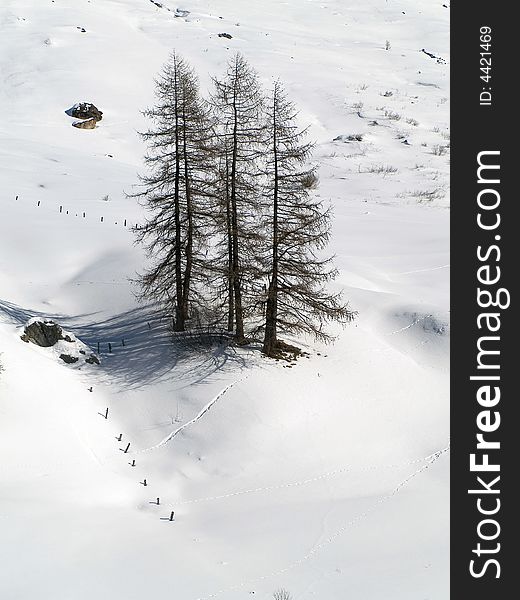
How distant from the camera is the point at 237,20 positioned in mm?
92438

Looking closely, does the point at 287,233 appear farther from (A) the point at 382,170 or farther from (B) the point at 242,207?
(A) the point at 382,170

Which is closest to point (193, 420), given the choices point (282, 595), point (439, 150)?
point (282, 595)

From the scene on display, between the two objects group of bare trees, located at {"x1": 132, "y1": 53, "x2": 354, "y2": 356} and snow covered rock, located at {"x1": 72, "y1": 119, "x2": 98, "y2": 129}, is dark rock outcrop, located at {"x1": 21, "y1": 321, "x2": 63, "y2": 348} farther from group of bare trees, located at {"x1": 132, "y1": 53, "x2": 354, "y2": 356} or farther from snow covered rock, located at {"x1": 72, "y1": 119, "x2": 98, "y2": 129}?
snow covered rock, located at {"x1": 72, "y1": 119, "x2": 98, "y2": 129}

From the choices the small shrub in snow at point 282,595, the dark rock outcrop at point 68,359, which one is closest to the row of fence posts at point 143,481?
the dark rock outcrop at point 68,359

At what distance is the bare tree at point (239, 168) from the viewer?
60.0 feet

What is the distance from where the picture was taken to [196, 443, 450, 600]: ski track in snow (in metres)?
11.2

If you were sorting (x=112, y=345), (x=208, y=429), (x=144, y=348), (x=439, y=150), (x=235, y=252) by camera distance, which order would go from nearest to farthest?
1. (x=208, y=429)
2. (x=235, y=252)
3. (x=144, y=348)
4. (x=112, y=345)
5. (x=439, y=150)

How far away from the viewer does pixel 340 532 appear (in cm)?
1296

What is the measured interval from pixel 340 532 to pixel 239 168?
10800 mm

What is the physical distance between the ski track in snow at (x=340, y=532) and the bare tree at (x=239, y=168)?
680 centimetres

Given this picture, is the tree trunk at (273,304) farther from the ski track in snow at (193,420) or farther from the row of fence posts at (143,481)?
the row of fence posts at (143,481)

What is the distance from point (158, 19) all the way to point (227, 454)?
270ft

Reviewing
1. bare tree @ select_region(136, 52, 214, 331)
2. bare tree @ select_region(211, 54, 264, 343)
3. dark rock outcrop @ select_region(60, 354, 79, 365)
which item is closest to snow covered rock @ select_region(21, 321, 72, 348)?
dark rock outcrop @ select_region(60, 354, 79, 365)

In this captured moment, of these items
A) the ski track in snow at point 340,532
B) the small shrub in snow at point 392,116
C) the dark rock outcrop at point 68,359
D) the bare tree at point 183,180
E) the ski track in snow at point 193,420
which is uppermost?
the small shrub in snow at point 392,116
